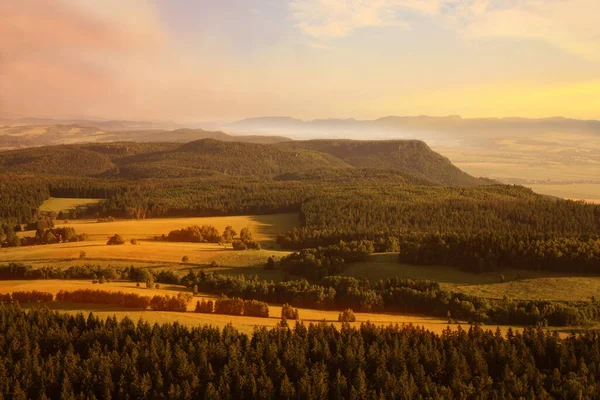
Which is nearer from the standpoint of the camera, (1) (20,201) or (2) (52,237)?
(2) (52,237)

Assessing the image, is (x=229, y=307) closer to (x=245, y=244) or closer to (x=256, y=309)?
(x=256, y=309)

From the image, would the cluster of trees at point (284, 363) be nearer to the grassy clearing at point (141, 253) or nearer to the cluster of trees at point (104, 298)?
the cluster of trees at point (104, 298)

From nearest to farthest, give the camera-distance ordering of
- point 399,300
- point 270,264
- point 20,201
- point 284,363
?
point 284,363 < point 399,300 < point 270,264 < point 20,201

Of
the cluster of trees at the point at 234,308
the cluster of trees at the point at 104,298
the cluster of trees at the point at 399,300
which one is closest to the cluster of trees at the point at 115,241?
the cluster of trees at the point at 399,300

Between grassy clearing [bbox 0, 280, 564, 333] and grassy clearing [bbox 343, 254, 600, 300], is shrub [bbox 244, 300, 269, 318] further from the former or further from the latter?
grassy clearing [bbox 343, 254, 600, 300]

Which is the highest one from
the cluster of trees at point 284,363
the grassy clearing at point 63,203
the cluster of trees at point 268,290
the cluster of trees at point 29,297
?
the grassy clearing at point 63,203

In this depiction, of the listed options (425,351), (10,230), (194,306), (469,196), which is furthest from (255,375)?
(469,196)

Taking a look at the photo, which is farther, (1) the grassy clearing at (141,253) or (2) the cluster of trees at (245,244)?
(2) the cluster of trees at (245,244)

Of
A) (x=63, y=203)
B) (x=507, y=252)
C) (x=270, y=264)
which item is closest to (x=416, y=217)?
(x=507, y=252)
